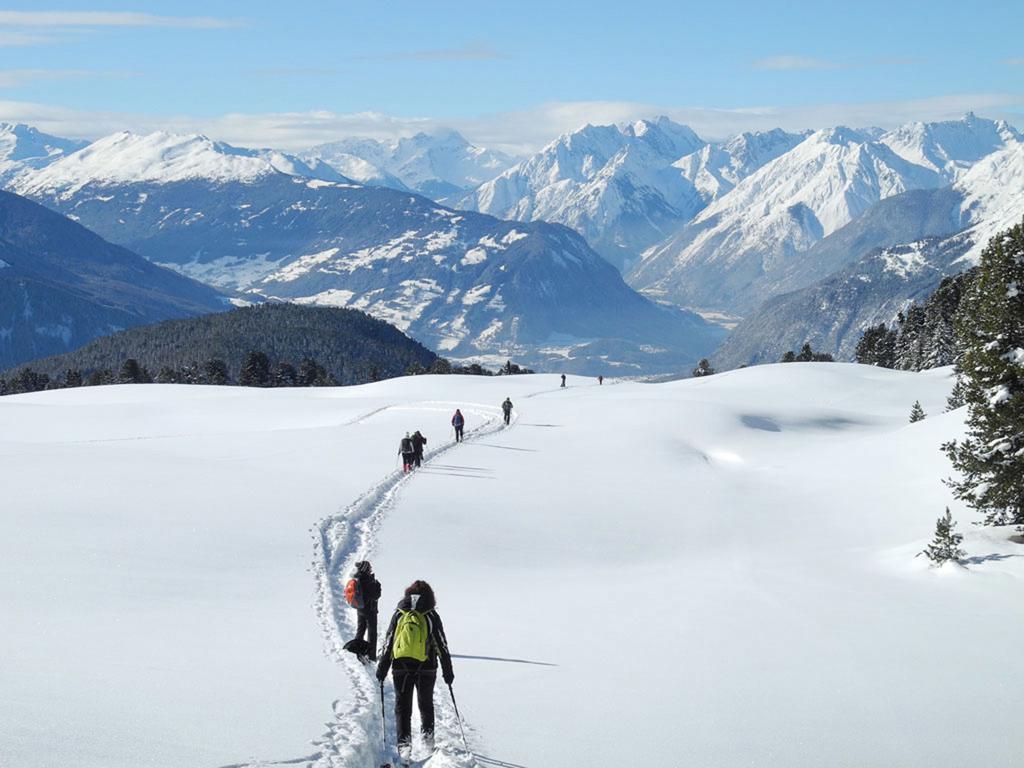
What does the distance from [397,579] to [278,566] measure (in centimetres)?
278

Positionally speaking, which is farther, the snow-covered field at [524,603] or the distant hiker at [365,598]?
the distant hiker at [365,598]

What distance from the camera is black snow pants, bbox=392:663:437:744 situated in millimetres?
12391

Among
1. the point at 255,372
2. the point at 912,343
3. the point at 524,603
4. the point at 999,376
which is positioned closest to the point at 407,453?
the point at 524,603

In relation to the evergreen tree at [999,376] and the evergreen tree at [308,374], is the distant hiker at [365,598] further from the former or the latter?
the evergreen tree at [308,374]

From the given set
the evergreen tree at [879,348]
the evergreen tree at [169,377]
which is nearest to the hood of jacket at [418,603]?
the evergreen tree at [879,348]

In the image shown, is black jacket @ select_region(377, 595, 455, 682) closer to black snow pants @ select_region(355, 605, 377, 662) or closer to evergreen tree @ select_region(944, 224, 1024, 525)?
black snow pants @ select_region(355, 605, 377, 662)

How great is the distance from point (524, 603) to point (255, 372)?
442ft

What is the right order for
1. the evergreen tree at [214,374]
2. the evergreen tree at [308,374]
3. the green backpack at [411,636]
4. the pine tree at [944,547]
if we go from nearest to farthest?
the green backpack at [411,636]
the pine tree at [944,547]
the evergreen tree at [214,374]
the evergreen tree at [308,374]

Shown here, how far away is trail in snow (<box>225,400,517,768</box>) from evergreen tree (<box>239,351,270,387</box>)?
394 feet

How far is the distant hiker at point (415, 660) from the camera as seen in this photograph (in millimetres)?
12391

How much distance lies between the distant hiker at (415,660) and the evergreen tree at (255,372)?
141227 millimetres

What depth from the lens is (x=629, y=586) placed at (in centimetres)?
2428

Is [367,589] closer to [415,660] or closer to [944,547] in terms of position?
[415,660]

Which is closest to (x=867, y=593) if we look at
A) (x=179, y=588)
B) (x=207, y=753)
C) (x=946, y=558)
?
(x=946, y=558)
